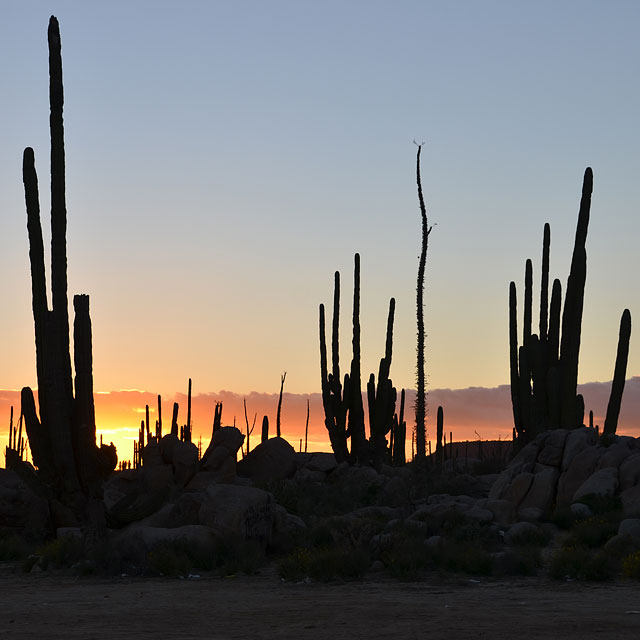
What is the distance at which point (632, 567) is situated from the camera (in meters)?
16.5

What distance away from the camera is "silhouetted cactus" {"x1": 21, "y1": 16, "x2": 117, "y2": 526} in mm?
19922

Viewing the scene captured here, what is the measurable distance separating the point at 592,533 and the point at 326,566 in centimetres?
617

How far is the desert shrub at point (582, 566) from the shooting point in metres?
16.5

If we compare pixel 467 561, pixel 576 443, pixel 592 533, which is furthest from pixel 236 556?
pixel 576 443

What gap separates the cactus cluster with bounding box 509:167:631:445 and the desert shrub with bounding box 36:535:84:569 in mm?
15852

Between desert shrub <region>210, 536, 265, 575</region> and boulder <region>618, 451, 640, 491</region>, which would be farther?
boulder <region>618, 451, 640, 491</region>

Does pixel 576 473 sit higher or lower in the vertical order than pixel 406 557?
higher

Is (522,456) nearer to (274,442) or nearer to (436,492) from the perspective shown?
(436,492)

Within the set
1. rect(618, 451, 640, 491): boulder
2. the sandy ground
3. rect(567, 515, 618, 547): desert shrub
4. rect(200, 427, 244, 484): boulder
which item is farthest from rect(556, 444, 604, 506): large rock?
rect(200, 427, 244, 484): boulder

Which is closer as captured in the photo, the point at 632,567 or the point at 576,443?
the point at 632,567

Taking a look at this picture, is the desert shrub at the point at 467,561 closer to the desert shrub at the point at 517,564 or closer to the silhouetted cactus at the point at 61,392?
the desert shrub at the point at 517,564

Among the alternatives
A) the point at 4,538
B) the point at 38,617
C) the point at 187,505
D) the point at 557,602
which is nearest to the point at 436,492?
the point at 187,505

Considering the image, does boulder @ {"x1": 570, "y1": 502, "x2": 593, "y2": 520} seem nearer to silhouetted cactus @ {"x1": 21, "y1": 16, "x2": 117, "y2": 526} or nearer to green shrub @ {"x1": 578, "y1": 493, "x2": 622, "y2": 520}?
green shrub @ {"x1": 578, "y1": 493, "x2": 622, "y2": 520}

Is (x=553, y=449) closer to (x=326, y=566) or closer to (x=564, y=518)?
(x=564, y=518)
